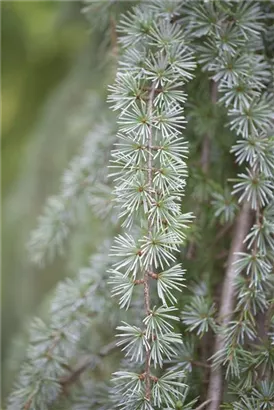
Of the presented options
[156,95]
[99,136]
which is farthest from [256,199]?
[99,136]

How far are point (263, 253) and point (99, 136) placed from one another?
1.09 ft

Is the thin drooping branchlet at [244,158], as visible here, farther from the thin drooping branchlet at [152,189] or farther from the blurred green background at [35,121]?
the blurred green background at [35,121]

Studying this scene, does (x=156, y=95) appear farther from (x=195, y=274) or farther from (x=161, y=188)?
(x=195, y=274)

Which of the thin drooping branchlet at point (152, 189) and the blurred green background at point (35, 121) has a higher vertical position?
the blurred green background at point (35, 121)

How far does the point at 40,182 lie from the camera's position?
122 cm

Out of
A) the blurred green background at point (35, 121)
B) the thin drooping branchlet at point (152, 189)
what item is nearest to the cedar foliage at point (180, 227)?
the thin drooping branchlet at point (152, 189)

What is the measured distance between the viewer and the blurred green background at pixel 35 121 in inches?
42.6

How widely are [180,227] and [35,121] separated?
2.69ft

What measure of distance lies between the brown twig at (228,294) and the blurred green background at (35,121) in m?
0.43

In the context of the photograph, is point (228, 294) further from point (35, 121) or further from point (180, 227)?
point (35, 121)

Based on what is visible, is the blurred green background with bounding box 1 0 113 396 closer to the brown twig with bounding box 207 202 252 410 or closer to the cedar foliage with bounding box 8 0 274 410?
the cedar foliage with bounding box 8 0 274 410

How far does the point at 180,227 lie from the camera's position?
55cm

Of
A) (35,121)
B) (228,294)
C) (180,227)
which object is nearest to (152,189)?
(180,227)

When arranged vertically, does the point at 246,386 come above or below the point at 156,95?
below
